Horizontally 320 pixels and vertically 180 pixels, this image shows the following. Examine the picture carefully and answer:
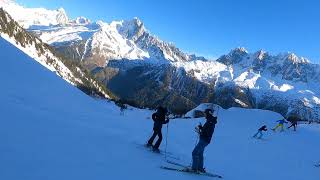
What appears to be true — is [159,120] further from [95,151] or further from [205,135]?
[95,151]

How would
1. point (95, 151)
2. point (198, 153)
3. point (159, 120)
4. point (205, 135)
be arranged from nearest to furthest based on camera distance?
point (95, 151) < point (205, 135) < point (198, 153) < point (159, 120)

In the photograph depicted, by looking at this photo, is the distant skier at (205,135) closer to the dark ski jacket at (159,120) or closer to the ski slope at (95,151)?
the ski slope at (95,151)

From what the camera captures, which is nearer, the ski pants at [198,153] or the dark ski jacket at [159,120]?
the ski pants at [198,153]

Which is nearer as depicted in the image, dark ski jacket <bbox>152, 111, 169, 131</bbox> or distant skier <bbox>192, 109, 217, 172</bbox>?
distant skier <bbox>192, 109, 217, 172</bbox>

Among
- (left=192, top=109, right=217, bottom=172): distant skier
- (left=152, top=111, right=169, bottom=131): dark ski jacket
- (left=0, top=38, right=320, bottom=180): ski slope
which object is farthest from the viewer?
(left=152, top=111, right=169, bottom=131): dark ski jacket

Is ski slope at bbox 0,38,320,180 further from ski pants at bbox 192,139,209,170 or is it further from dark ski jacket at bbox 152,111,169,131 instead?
dark ski jacket at bbox 152,111,169,131

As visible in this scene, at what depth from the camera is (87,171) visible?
577 inches

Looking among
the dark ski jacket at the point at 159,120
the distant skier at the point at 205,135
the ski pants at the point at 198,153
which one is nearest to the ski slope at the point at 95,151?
the ski pants at the point at 198,153

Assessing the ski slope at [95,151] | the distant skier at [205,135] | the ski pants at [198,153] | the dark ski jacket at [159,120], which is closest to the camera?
the ski slope at [95,151]

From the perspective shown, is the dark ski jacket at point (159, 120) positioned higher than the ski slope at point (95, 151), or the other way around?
the dark ski jacket at point (159, 120)

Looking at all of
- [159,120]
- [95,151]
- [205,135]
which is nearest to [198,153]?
[205,135]

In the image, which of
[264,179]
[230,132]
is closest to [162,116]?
[264,179]

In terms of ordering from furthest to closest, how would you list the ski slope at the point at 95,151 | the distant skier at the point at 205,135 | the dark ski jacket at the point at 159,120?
the dark ski jacket at the point at 159,120 → the distant skier at the point at 205,135 → the ski slope at the point at 95,151

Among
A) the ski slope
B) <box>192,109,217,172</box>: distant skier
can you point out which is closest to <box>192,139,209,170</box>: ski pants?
<box>192,109,217,172</box>: distant skier
